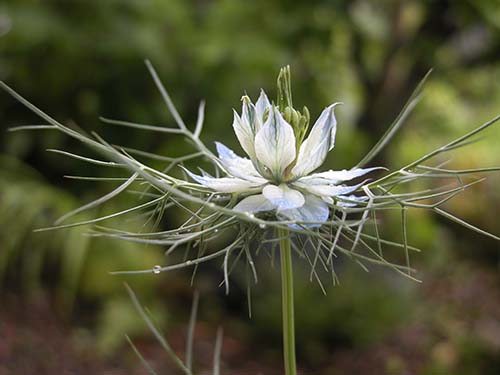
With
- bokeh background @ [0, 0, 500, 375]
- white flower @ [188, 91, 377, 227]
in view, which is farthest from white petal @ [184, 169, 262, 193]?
bokeh background @ [0, 0, 500, 375]

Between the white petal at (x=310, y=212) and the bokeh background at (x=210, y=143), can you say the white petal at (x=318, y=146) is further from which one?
the bokeh background at (x=210, y=143)

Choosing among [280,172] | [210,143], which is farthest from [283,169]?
[210,143]

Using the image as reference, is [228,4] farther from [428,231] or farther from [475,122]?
[475,122]

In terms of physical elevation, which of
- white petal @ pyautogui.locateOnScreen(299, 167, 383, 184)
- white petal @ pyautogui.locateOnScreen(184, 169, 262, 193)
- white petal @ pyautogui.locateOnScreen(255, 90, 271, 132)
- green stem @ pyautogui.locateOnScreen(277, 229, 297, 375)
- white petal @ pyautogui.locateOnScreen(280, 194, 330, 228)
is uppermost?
white petal @ pyautogui.locateOnScreen(255, 90, 271, 132)

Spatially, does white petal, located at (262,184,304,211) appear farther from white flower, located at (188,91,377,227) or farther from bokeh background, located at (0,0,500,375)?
bokeh background, located at (0,0,500,375)

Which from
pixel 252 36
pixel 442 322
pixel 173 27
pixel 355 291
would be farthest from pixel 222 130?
pixel 442 322

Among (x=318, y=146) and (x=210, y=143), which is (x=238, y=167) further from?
(x=210, y=143)

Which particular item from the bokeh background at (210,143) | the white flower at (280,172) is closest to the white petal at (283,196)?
the white flower at (280,172)
